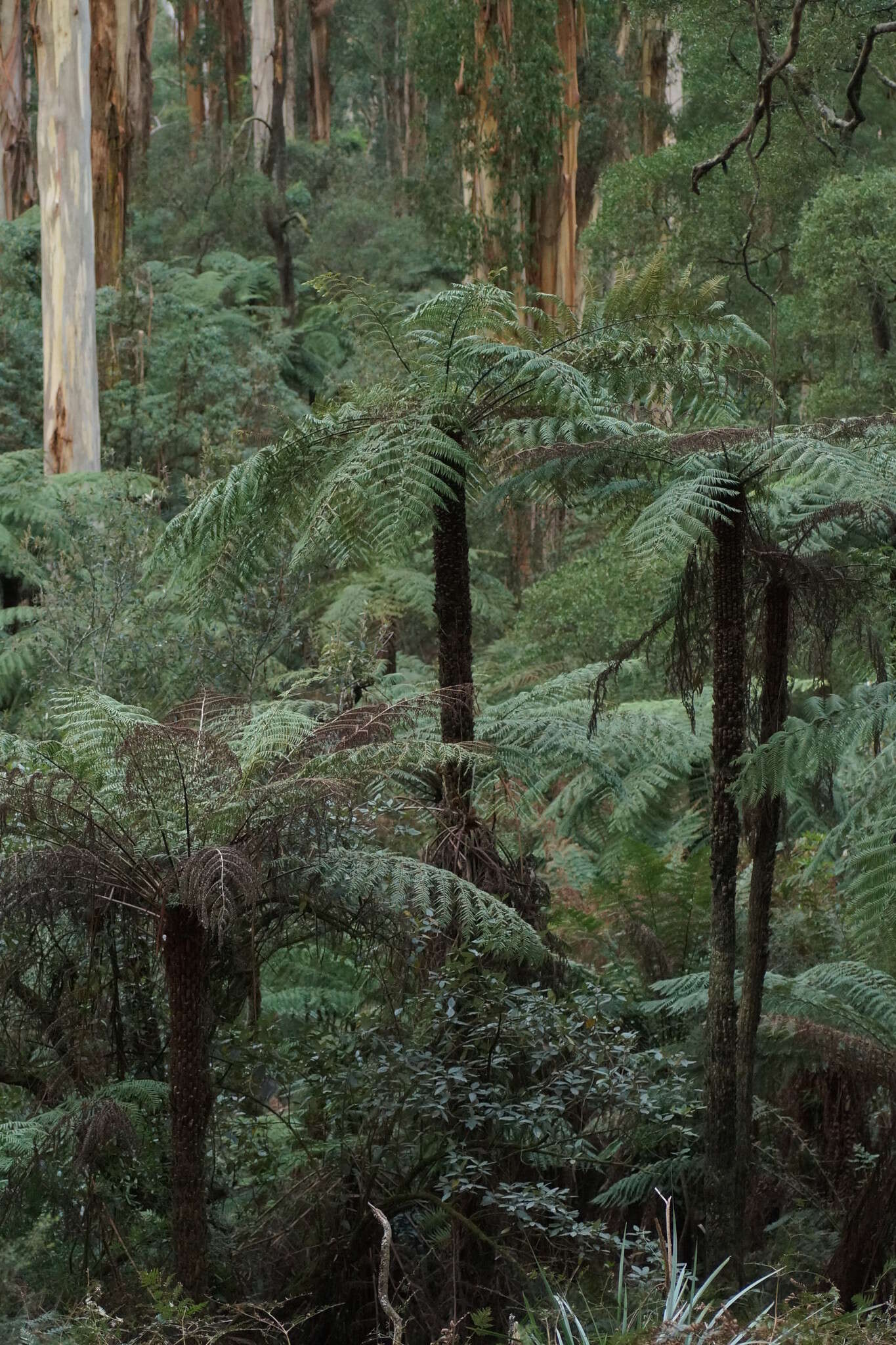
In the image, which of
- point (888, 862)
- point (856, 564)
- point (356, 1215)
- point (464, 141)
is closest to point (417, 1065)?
point (356, 1215)

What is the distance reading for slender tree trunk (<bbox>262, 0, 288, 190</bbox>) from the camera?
22062mm

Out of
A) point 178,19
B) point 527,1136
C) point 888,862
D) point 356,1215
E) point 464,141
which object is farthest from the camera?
point 178,19

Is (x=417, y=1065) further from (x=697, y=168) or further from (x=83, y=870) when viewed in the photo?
(x=697, y=168)

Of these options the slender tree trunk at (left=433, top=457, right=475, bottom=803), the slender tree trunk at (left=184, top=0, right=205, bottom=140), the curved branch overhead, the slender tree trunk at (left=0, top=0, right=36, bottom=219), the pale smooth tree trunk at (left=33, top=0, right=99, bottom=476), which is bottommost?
the slender tree trunk at (left=433, top=457, right=475, bottom=803)

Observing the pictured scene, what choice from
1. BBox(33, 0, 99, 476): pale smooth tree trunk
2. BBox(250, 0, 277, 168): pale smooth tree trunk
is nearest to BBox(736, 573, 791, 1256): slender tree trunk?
BBox(33, 0, 99, 476): pale smooth tree trunk

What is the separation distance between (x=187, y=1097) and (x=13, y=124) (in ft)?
62.9

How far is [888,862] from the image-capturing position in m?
3.98

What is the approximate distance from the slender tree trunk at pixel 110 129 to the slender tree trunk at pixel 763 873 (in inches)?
512

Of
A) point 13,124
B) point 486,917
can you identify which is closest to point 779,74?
point 486,917

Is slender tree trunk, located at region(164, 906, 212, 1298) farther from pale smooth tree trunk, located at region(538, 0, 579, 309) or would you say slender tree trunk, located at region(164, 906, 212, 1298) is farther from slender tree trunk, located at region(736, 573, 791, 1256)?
pale smooth tree trunk, located at region(538, 0, 579, 309)

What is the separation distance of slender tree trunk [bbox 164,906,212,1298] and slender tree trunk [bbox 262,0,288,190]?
19.4m

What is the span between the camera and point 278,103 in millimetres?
23875

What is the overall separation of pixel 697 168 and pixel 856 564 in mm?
1337

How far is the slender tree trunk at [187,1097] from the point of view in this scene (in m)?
3.76
